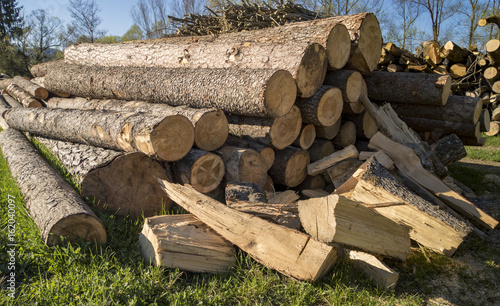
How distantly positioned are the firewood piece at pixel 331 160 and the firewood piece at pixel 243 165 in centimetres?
91

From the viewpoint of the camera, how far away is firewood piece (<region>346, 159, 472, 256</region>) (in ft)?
9.48

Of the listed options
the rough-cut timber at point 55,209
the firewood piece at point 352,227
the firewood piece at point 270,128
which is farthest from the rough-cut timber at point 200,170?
the firewood piece at point 352,227

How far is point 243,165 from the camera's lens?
3848 millimetres

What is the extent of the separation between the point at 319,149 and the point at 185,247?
9.45 feet

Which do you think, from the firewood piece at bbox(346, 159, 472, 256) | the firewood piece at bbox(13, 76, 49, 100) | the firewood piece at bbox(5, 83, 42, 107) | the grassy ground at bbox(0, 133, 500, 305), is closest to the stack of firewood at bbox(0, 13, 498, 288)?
the firewood piece at bbox(346, 159, 472, 256)

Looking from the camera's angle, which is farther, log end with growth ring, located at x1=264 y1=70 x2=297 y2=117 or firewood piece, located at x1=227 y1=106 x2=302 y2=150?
firewood piece, located at x1=227 y1=106 x2=302 y2=150

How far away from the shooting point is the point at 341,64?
15.9 feet

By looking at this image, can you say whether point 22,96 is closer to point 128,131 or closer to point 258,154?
point 128,131

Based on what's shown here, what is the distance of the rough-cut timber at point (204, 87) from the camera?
12.7 ft

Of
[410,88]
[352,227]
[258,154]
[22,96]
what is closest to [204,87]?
[258,154]

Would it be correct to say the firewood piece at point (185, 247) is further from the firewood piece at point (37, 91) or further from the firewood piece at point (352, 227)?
the firewood piece at point (37, 91)

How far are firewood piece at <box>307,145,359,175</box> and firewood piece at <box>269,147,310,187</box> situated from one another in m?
0.14

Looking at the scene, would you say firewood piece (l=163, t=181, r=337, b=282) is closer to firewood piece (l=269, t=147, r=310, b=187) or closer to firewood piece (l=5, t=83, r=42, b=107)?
firewood piece (l=269, t=147, r=310, b=187)

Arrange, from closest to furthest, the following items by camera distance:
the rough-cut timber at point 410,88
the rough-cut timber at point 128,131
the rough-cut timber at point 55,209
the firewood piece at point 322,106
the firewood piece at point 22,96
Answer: the rough-cut timber at point 55,209, the rough-cut timber at point 128,131, the firewood piece at point 322,106, the rough-cut timber at point 410,88, the firewood piece at point 22,96
